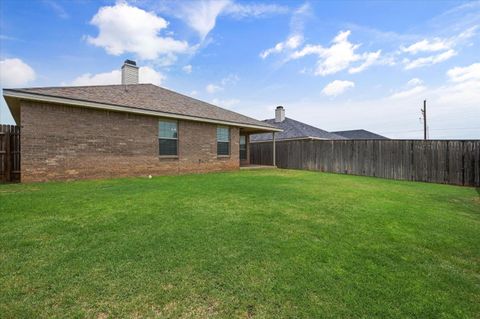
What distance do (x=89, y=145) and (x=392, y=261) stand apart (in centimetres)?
951

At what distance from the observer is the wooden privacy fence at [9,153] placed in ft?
26.3

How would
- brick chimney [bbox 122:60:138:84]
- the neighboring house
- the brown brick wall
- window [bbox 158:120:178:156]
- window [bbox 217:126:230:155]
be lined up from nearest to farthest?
the brown brick wall
window [bbox 158:120:178:156]
brick chimney [bbox 122:60:138:84]
window [bbox 217:126:230:155]
the neighboring house

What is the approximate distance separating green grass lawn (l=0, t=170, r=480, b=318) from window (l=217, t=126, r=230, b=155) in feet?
27.7

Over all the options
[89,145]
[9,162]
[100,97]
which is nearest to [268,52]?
[100,97]

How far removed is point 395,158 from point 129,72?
14.6 metres

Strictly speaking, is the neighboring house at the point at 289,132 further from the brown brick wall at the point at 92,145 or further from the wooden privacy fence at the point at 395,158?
the brown brick wall at the point at 92,145

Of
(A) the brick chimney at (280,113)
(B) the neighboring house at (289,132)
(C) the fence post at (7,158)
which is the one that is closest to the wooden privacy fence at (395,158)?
(B) the neighboring house at (289,132)

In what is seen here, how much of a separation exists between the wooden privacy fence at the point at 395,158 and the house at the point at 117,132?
16.6 ft

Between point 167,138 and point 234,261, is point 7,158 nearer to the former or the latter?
point 167,138

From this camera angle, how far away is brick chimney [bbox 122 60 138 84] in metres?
12.9

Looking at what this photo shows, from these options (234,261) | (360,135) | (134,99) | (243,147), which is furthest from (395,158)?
(360,135)

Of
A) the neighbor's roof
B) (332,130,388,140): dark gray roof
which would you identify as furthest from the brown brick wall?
(332,130,388,140): dark gray roof

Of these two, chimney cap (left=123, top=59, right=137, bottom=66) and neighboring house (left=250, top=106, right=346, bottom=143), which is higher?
chimney cap (left=123, top=59, right=137, bottom=66)

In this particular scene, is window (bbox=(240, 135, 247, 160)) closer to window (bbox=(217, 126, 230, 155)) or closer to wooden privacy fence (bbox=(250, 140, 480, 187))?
wooden privacy fence (bbox=(250, 140, 480, 187))
